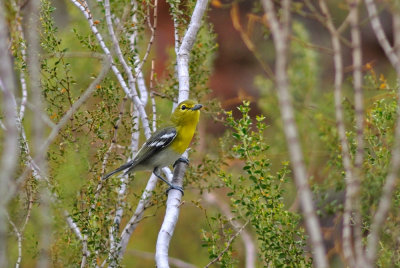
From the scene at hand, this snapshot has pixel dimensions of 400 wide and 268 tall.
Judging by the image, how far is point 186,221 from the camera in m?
6.02

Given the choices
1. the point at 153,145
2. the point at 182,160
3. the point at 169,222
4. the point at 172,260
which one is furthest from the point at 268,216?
the point at 172,260

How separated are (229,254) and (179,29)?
149cm

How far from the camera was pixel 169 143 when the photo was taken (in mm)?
3719

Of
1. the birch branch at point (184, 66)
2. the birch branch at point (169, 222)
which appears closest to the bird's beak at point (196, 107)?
the birch branch at point (184, 66)

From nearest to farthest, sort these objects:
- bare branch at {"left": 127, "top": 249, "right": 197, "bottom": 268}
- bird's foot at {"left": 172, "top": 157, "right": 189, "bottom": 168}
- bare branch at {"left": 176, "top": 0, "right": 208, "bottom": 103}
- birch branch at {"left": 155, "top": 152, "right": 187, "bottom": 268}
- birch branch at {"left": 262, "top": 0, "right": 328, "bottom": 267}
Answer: birch branch at {"left": 262, "top": 0, "right": 328, "bottom": 267}
birch branch at {"left": 155, "top": 152, "right": 187, "bottom": 268}
bare branch at {"left": 176, "top": 0, "right": 208, "bottom": 103}
bird's foot at {"left": 172, "top": 157, "right": 189, "bottom": 168}
bare branch at {"left": 127, "top": 249, "right": 197, "bottom": 268}

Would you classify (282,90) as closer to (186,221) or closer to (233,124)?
(233,124)

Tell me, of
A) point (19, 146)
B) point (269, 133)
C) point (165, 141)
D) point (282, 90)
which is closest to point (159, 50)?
point (269, 133)

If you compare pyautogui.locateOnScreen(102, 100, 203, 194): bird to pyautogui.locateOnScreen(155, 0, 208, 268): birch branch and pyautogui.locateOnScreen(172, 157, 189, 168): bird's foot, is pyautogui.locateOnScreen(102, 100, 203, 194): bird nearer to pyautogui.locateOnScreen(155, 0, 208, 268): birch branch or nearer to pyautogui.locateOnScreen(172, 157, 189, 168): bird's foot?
pyautogui.locateOnScreen(172, 157, 189, 168): bird's foot

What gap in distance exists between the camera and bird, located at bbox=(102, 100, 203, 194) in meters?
3.50

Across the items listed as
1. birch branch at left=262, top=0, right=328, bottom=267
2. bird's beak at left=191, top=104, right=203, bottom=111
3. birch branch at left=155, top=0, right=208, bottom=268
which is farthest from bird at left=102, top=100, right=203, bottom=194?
birch branch at left=262, top=0, right=328, bottom=267

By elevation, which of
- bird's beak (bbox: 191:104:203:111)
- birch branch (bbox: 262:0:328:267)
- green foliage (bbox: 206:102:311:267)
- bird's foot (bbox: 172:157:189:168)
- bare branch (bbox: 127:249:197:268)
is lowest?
birch branch (bbox: 262:0:328:267)

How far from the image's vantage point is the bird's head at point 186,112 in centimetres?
347

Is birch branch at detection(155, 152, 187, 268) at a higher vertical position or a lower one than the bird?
lower

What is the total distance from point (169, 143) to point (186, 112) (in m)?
0.25
